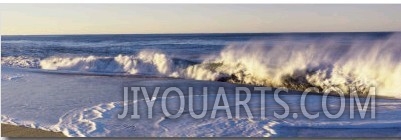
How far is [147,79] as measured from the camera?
526 centimetres

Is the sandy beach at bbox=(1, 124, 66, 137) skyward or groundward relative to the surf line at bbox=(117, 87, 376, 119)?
groundward

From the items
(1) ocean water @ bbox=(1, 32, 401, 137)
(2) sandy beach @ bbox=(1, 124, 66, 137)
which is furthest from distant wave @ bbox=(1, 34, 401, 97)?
(2) sandy beach @ bbox=(1, 124, 66, 137)

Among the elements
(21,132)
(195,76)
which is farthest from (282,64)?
(21,132)

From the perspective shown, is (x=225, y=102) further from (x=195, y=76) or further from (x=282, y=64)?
(x=282, y=64)

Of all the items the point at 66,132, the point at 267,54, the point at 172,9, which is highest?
the point at 172,9

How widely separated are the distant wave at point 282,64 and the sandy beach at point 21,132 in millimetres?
555

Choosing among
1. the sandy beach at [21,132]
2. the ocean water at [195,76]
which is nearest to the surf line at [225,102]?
the ocean water at [195,76]

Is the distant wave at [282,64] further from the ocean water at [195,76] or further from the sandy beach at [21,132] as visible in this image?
the sandy beach at [21,132]

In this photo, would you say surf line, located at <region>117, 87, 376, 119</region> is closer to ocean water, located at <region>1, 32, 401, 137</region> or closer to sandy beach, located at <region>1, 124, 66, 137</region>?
ocean water, located at <region>1, 32, 401, 137</region>

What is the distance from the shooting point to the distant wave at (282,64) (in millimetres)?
5094

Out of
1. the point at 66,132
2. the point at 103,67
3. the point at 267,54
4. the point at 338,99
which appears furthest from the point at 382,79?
the point at 66,132

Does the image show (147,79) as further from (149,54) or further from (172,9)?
(172,9)

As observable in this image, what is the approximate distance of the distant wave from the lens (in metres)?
5.09

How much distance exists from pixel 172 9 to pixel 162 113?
92 cm
